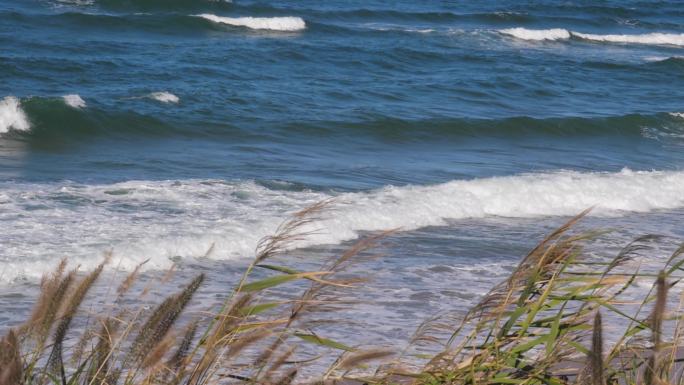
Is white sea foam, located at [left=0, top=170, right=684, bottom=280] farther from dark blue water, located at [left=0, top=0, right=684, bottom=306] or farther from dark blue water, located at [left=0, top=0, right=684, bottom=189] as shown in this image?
dark blue water, located at [left=0, top=0, right=684, bottom=189]

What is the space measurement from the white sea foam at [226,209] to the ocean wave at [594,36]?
69.2 feet

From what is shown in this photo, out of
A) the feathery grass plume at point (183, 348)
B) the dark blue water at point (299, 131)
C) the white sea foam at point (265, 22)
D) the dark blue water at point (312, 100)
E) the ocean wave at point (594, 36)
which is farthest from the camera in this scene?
the ocean wave at point (594, 36)

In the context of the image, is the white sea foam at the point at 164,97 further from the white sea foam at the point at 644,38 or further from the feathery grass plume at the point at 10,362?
the white sea foam at the point at 644,38

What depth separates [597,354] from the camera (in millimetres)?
2236

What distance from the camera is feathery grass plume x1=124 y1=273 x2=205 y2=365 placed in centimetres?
251

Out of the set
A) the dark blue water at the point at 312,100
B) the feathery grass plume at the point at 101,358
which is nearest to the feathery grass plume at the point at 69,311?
the feathery grass plume at the point at 101,358

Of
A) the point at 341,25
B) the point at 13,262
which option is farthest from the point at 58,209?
the point at 341,25

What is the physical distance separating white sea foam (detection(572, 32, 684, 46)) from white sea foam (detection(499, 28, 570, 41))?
0.53m

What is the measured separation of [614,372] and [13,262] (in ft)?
17.6

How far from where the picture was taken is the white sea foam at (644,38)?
35825 millimetres

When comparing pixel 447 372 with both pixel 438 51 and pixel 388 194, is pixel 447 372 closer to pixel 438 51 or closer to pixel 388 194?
pixel 388 194

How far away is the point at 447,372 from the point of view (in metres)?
3.33

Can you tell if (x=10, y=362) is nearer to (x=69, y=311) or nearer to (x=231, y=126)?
(x=69, y=311)

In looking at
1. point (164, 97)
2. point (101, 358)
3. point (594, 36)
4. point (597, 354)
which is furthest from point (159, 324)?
point (594, 36)
